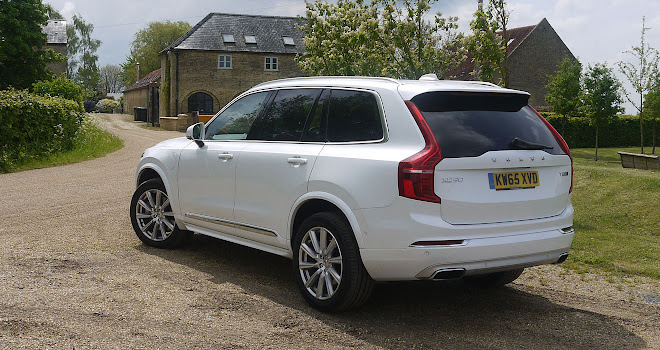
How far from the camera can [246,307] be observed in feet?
17.5

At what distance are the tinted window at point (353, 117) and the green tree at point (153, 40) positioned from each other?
89.4 m

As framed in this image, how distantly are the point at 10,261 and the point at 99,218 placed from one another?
2.76 metres

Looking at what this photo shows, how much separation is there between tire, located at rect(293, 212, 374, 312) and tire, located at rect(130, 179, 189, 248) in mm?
2267

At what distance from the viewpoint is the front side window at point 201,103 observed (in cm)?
5056

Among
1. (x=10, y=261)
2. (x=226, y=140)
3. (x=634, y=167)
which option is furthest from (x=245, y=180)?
(x=634, y=167)

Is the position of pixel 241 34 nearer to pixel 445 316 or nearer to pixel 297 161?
pixel 297 161

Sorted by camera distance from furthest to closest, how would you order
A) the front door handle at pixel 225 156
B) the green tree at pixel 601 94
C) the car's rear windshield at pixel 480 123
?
the green tree at pixel 601 94, the front door handle at pixel 225 156, the car's rear windshield at pixel 480 123

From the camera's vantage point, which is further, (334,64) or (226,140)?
(334,64)

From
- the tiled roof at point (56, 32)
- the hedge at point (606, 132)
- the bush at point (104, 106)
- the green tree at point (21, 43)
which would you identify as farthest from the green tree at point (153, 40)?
the hedge at point (606, 132)

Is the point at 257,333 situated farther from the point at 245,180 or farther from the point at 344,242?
the point at 245,180

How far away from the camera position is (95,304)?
17.3 feet

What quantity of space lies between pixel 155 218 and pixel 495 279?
144 inches

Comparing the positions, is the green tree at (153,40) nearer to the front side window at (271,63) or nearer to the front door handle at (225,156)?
the front side window at (271,63)

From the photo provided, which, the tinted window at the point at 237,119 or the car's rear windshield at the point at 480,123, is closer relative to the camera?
the car's rear windshield at the point at 480,123
